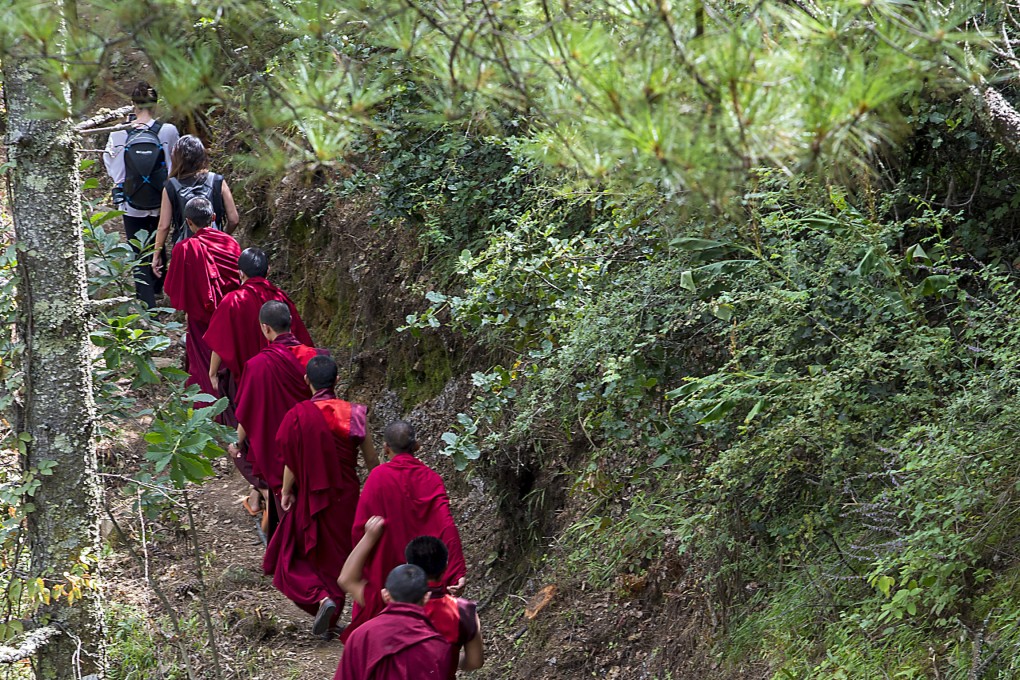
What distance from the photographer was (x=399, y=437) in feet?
17.7

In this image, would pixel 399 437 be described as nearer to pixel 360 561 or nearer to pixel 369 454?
pixel 360 561

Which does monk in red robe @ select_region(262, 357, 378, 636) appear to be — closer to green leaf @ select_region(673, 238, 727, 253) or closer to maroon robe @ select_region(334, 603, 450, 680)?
maroon robe @ select_region(334, 603, 450, 680)

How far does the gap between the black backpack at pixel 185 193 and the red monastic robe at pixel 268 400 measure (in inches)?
72.2

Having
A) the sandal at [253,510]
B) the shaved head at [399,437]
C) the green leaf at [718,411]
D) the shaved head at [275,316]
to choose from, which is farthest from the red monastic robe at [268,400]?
the green leaf at [718,411]

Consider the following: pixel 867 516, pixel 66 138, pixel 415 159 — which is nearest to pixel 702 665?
pixel 867 516

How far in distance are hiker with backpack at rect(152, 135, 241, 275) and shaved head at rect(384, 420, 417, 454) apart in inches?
118

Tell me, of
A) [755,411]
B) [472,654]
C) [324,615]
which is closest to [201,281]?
[324,615]

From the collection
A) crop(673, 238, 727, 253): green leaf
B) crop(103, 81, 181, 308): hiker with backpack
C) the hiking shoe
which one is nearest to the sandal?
the hiking shoe

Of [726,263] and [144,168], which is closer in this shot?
[726,263]

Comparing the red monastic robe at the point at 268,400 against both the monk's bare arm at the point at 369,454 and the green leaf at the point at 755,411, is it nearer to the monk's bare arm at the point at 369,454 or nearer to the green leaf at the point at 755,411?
the monk's bare arm at the point at 369,454

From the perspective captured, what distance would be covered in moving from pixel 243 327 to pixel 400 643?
3.48 metres

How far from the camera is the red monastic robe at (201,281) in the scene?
23.9ft

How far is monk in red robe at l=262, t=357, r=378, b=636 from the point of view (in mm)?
5875

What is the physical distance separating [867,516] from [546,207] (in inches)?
118
